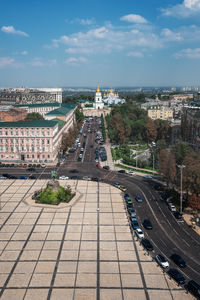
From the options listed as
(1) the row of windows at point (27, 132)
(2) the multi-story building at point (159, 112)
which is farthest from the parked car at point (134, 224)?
(2) the multi-story building at point (159, 112)

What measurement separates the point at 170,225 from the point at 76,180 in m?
27.6

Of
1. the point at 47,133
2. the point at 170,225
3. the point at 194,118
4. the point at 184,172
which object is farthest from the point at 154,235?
the point at 194,118

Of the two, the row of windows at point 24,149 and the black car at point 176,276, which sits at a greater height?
the row of windows at point 24,149

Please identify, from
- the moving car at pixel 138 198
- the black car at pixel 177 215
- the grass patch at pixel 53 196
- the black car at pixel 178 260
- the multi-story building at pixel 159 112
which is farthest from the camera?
the multi-story building at pixel 159 112

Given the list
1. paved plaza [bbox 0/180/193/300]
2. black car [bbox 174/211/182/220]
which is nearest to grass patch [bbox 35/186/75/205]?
Result: paved plaza [bbox 0/180/193/300]

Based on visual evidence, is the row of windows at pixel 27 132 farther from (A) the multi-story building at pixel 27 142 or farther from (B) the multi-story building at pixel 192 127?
(B) the multi-story building at pixel 192 127

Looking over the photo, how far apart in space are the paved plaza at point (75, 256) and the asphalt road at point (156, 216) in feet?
11.0

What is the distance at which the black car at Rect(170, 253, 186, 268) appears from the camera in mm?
34156

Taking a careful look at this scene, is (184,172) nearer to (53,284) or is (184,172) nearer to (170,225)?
(170,225)

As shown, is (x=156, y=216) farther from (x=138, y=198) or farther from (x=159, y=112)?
(x=159, y=112)

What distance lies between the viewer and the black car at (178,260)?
34156mm

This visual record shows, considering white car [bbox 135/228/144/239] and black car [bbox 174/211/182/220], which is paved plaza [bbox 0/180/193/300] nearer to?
white car [bbox 135/228/144/239]

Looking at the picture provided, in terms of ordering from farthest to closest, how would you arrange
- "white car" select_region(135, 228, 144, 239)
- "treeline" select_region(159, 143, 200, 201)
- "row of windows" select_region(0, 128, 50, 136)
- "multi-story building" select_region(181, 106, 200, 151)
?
→ 1. "multi-story building" select_region(181, 106, 200, 151)
2. "row of windows" select_region(0, 128, 50, 136)
3. "treeline" select_region(159, 143, 200, 201)
4. "white car" select_region(135, 228, 144, 239)

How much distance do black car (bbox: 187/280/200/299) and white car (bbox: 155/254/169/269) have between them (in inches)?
148
